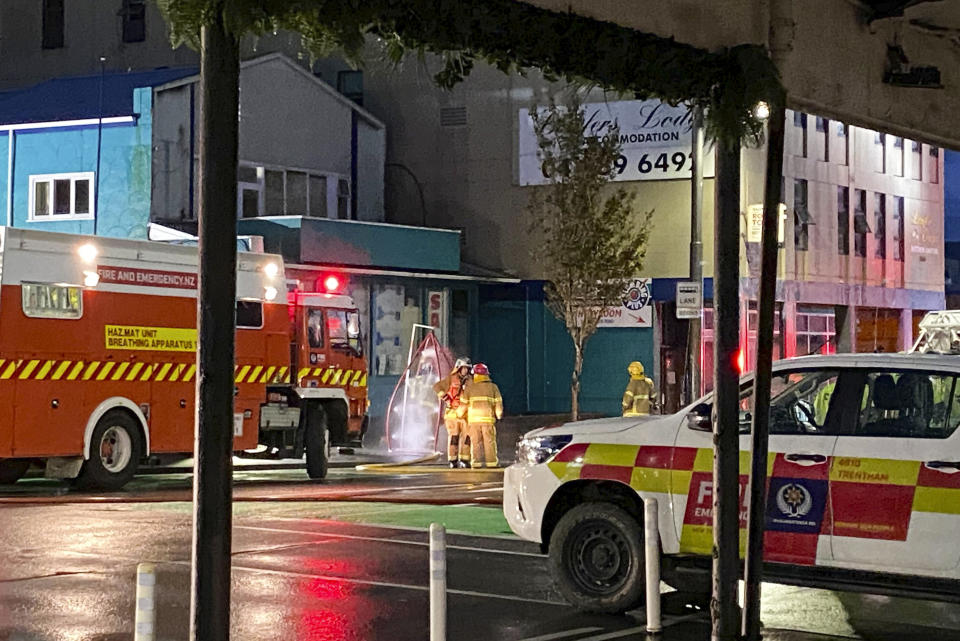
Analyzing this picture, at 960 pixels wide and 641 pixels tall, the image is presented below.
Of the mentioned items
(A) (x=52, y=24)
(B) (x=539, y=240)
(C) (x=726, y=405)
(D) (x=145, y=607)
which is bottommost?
(D) (x=145, y=607)

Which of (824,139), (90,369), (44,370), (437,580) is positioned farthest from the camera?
(824,139)

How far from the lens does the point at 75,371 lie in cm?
2045

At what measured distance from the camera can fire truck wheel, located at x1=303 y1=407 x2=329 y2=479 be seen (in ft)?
77.8

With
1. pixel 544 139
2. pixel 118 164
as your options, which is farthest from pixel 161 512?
pixel 544 139

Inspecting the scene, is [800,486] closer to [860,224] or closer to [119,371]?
[119,371]

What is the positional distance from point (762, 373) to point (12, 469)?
15381 mm

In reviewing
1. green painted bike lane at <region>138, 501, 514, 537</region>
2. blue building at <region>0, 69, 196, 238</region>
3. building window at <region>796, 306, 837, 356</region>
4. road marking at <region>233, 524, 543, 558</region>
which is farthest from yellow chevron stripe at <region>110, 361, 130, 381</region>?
building window at <region>796, 306, 837, 356</region>

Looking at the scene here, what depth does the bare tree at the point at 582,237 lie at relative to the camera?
110 feet

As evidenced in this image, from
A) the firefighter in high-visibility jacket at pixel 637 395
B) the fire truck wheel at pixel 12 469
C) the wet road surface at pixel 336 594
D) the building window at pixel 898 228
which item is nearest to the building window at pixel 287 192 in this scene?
the firefighter in high-visibility jacket at pixel 637 395

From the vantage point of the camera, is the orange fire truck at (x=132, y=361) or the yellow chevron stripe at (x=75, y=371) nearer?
the orange fire truck at (x=132, y=361)

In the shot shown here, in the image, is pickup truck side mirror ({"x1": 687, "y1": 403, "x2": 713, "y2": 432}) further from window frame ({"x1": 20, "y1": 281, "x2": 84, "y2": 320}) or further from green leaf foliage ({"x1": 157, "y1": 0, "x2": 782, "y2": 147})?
window frame ({"x1": 20, "y1": 281, "x2": 84, "y2": 320})

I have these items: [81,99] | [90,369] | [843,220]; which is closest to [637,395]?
[90,369]

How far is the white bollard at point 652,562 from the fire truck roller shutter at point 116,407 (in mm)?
12225

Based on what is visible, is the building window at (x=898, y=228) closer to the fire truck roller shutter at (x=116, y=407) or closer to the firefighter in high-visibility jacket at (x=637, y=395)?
the firefighter in high-visibility jacket at (x=637, y=395)
